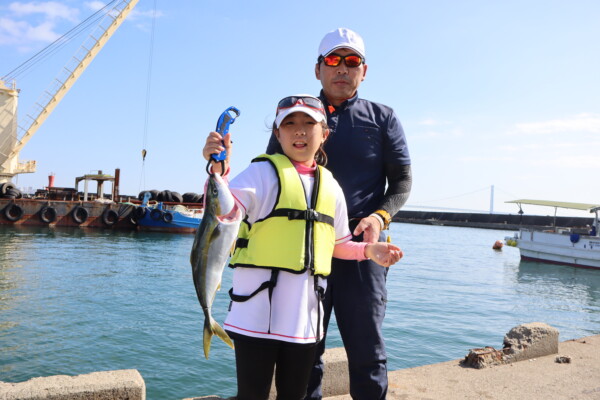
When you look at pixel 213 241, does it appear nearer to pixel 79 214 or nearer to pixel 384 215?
pixel 384 215

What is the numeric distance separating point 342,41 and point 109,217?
3087cm

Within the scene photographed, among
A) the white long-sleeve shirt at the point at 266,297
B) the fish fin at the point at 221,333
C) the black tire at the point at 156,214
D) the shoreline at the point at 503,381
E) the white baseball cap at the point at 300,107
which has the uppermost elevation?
the white baseball cap at the point at 300,107

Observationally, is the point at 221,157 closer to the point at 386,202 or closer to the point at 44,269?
the point at 386,202

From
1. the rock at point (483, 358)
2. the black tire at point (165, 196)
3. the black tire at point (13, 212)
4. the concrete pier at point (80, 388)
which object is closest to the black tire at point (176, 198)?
the black tire at point (165, 196)

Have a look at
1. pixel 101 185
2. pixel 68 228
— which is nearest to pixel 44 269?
pixel 68 228

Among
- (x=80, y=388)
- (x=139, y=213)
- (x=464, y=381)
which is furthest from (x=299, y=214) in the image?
(x=139, y=213)

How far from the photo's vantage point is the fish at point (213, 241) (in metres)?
1.98

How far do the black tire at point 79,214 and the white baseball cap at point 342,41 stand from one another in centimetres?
3080

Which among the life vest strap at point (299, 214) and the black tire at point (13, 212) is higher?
the life vest strap at point (299, 214)

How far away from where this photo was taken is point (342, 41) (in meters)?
2.66

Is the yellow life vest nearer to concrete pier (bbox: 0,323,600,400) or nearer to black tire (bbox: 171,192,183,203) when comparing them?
concrete pier (bbox: 0,323,600,400)

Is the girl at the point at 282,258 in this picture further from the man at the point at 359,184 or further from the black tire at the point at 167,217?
the black tire at the point at 167,217

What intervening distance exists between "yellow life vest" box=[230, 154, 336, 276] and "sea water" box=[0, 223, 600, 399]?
4862 mm

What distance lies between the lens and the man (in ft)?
8.29
